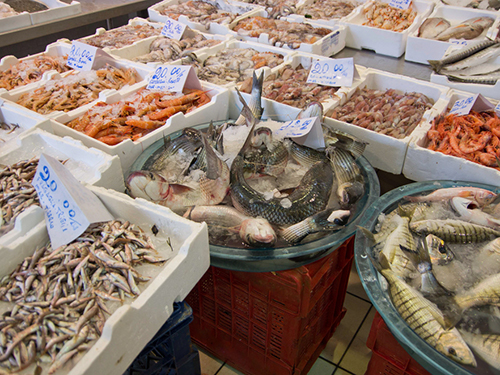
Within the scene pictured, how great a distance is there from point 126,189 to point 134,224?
0.37m

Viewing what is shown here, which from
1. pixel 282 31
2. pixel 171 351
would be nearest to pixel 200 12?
pixel 282 31

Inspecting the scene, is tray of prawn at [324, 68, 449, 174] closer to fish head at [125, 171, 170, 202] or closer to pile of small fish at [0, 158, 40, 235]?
fish head at [125, 171, 170, 202]

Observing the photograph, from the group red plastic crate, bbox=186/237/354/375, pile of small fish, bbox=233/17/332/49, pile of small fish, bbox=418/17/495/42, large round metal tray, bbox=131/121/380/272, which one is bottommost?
red plastic crate, bbox=186/237/354/375

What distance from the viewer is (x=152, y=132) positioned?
2.44 metres

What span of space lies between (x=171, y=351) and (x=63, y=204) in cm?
78

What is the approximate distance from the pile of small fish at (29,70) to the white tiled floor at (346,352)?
2.68 metres

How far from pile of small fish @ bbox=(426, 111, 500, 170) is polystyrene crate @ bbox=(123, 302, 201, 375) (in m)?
1.86

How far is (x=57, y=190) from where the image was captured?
5.15 ft

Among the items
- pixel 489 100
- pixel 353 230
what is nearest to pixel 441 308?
pixel 353 230

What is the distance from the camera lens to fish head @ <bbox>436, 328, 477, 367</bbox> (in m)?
1.31

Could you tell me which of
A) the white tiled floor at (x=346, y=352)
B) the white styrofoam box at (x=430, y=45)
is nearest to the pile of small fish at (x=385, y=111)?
the white styrofoam box at (x=430, y=45)

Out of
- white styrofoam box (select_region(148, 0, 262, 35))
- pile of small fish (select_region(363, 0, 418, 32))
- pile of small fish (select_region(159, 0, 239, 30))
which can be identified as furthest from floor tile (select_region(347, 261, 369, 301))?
pile of small fish (select_region(159, 0, 239, 30))

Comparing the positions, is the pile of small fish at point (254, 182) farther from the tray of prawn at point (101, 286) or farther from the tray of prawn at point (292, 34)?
the tray of prawn at point (292, 34)

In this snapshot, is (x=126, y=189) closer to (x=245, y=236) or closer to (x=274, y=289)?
(x=245, y=236)
